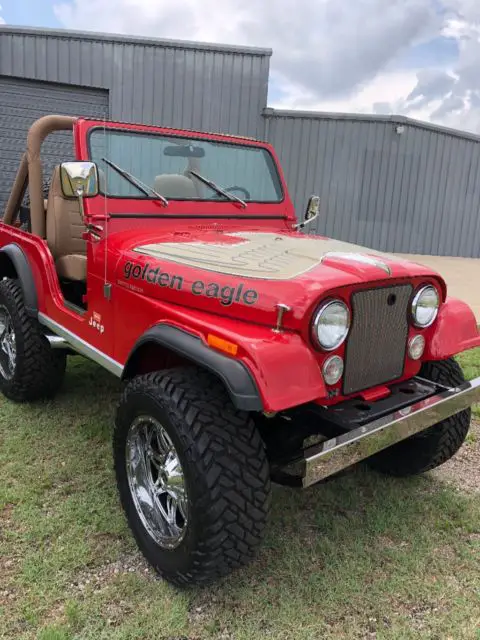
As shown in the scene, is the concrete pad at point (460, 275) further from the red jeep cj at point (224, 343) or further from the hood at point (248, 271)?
the hood at point (248, 271)

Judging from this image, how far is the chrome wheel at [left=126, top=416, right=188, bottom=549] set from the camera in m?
2.19

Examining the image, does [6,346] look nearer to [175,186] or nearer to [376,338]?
[175,186]

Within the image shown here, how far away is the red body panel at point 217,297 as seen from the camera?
198 centimetres

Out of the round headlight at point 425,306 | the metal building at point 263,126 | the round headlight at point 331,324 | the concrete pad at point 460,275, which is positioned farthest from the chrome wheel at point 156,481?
the metal building at point 263,126

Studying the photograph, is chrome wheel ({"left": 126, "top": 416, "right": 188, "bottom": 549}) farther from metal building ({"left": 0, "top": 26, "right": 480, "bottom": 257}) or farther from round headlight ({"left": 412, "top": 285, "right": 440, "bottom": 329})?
metal building ({"left": 0, "top": 26, "right": 480, "bottom": 257})

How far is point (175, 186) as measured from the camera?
331cm

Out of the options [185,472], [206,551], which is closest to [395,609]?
[206,551]

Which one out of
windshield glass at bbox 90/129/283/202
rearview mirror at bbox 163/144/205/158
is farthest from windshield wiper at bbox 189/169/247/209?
rearview mirror at bbox 163/144/205/158

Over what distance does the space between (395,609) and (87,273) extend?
7.48ft

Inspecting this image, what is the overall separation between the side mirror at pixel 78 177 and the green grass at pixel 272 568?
1568 millimetres

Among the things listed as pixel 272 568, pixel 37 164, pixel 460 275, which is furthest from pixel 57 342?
pixel 460 275

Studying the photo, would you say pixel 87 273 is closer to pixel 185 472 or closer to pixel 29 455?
pixel 29 455

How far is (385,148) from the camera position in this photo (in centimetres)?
1166

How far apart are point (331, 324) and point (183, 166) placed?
5.84 feet
